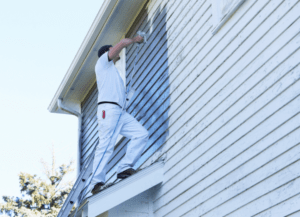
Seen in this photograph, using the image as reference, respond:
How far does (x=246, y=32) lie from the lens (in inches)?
162

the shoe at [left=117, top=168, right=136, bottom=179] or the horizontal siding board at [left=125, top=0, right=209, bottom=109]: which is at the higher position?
the horizontal siding board at [left=125, top=0, right=209, bottom=109]

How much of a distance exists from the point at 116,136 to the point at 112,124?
0.18 m

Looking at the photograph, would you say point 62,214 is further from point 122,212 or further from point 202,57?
point 202,57

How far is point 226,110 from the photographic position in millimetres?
4203

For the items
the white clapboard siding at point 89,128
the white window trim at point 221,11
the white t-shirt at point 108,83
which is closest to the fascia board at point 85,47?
the white clapboard siding at point 89,128

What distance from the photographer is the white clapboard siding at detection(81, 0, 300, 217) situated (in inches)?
134

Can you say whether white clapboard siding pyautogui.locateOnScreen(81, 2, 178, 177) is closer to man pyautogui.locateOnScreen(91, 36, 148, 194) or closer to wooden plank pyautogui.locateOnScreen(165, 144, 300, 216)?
man pyautogui.locateOnScreen(91, 36, 148, 194)

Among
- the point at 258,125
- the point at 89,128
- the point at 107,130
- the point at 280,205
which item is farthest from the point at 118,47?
the point at 89,128

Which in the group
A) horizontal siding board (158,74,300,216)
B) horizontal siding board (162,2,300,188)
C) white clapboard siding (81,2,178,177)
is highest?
white clapboard siding (81,2,178,177)

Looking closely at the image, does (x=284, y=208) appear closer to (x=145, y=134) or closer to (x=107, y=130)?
(x=145, y=134)

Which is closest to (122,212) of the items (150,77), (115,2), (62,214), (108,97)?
(62,214)

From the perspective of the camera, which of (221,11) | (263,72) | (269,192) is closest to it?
(269,192)

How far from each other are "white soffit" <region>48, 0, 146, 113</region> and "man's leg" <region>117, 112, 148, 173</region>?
2337 mm

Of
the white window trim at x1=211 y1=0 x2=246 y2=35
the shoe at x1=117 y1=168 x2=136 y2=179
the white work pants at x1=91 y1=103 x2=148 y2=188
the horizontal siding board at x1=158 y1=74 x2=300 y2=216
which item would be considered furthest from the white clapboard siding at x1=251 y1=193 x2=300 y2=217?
the white work pants at x1=91 y1=103 x2=148 y2=188
